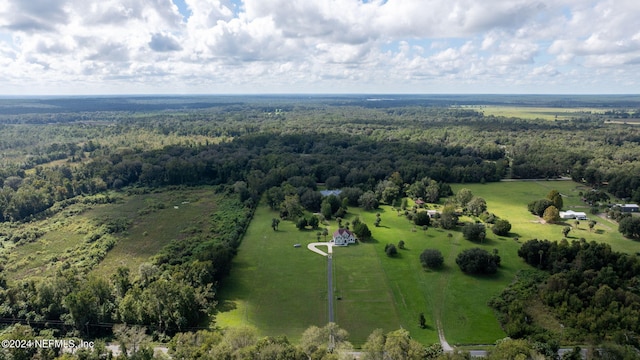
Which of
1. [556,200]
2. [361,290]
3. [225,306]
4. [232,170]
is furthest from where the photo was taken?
[232,170]

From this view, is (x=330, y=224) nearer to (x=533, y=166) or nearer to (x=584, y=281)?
(x=584, y=281)

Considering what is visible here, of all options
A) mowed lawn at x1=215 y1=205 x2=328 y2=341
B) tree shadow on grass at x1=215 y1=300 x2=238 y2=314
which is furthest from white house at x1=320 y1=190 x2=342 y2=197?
tree shadow on grass at x1=215 y1=300 x2=238 y2=314

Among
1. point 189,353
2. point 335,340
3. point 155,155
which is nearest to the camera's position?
point 189,353

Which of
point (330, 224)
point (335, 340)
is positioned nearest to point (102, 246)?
point (330, 224)

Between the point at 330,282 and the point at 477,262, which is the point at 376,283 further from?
the point at 477,262

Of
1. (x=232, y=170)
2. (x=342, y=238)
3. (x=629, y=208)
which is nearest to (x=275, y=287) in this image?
(x=342, y=238)

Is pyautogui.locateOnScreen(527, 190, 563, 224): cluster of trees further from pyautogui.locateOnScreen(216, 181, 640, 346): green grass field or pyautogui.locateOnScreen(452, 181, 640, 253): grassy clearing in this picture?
pyautogui.locateOnScreen(216, 181, 640, 346): green grass field

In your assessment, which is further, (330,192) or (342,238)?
(330,192)

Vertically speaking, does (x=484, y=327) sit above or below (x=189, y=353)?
below
